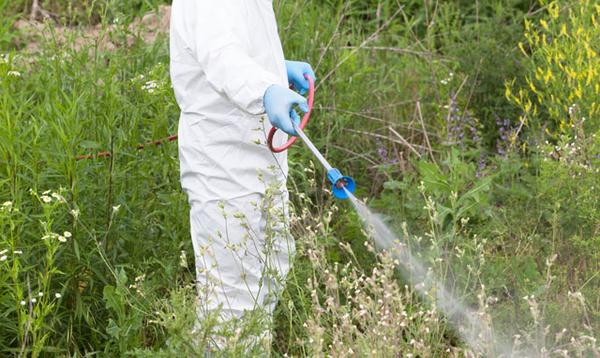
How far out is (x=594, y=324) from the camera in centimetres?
376

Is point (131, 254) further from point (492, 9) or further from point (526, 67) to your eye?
point (492, 9)

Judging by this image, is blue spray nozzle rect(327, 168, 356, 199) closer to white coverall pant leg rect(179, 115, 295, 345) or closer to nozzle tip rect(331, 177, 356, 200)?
nozzle tip rect(331, 177, 356, 200)

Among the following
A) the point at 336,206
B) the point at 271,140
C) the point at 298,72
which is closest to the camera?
the point at 271,140

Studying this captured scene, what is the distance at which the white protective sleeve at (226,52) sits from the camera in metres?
3.34

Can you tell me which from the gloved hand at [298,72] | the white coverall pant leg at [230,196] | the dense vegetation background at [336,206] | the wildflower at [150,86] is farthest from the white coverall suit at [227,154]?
the wildflower at [150,86]

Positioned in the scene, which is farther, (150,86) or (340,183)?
(150,86)

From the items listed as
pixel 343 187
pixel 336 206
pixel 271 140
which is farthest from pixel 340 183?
pixel 336 206

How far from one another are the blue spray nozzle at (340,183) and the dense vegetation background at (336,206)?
105 millimetres

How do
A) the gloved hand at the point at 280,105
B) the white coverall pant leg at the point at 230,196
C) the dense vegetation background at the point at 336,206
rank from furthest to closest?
1. the white coverall pant leg at the point at 230,196
2. the dense vegetation background at the point at 336,206
3. the gloved hand at the point at 280,105

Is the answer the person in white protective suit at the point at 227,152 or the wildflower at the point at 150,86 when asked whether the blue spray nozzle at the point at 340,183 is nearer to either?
the person in white protective suit at the point at 227,152

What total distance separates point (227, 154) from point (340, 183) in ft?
1.44

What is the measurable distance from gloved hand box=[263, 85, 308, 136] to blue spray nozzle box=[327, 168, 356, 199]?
0.57ft

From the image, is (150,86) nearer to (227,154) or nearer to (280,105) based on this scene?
(227,154)

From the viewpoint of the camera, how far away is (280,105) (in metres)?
3.28
